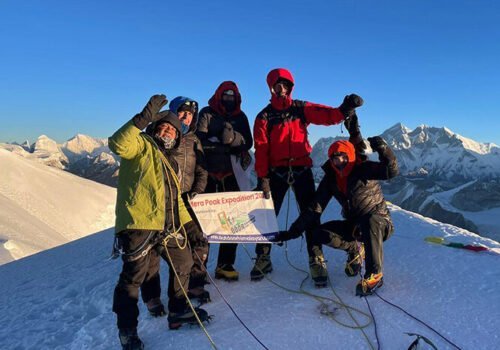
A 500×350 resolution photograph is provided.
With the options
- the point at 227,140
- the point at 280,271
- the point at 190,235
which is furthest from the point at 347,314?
the point at 227,140

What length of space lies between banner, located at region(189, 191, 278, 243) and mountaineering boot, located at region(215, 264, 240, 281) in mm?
559

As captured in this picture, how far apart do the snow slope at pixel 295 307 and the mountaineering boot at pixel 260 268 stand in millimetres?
95

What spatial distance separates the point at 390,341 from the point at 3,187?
31697 mm

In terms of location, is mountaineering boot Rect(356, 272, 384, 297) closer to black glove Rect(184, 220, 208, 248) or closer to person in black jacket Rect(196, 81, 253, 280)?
person in black jacket Rect(196, 81, 253, 280)

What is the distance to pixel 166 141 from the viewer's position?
374 centimetres

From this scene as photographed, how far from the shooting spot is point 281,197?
4.81m

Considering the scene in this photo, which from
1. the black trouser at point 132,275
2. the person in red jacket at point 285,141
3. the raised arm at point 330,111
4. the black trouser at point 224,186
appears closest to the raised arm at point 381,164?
the raised arm at point 330,111

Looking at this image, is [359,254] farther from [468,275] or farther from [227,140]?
[227,140]

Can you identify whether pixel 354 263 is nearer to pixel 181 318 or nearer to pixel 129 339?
pixel 181 318

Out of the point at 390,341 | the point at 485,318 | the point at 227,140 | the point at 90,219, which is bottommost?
the point at 90,219

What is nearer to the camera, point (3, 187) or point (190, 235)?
point (190, 235)

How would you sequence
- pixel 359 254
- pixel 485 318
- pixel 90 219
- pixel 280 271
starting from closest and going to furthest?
pixel 485 318
pixel 359 254
pixel 280 271
pixel 90 219

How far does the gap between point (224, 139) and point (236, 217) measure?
0.96 meters

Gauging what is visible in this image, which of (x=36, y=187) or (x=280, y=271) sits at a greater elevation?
(x=280, y=271)
